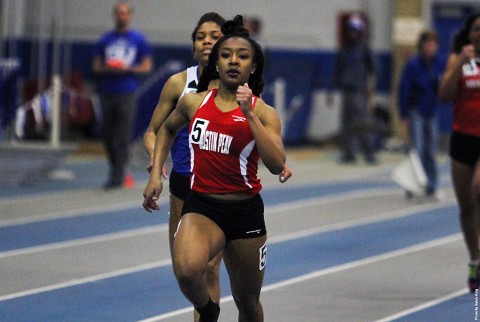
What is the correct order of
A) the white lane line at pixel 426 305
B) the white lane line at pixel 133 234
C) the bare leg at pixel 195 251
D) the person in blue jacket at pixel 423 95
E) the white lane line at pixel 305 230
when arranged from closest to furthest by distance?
1. the bare leg at pixel 195 251
2. the white lane line at pixel 426 305
3. the white lane line at pixel 133 234
4. the white lane line at pixel 305 230
5. the person in blue jacket at pixel 423 95

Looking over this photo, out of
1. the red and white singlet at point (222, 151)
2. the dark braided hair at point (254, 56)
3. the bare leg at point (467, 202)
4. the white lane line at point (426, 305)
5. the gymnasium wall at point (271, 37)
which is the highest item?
the dark braided hair at point (254, 56)

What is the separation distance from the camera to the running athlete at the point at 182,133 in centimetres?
805

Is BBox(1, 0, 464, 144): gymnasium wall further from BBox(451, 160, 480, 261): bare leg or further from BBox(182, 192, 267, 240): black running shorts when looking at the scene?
BBox(182, 192, 267, 240): black running shorts

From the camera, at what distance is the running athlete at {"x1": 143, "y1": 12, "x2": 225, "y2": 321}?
8055 mm

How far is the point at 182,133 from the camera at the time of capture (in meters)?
8.21

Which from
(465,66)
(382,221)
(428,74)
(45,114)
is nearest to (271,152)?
(465,66)

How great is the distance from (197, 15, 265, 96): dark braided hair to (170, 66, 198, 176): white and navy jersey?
1.27 ft

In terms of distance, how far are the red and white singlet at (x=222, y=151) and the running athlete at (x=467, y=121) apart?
10.6 feet

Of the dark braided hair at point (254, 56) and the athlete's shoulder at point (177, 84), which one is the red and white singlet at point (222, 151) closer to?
the dark braided hair at point (254, 56)

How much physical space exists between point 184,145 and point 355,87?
49.6 feet

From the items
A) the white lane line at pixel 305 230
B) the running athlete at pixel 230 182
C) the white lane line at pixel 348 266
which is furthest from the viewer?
the white lane line at pixel 305 230

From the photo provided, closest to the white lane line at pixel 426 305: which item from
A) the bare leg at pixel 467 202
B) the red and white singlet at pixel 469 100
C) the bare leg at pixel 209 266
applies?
the bare leg at pixel 467 202

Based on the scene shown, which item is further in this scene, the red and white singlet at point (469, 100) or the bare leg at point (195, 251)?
the red and white singlet at point (469, 100)

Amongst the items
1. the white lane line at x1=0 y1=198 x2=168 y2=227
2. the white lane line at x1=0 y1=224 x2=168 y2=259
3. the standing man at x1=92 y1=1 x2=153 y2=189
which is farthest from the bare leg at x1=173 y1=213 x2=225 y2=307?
the standing man at x1=92 y1=1 x2=153 y2=189
